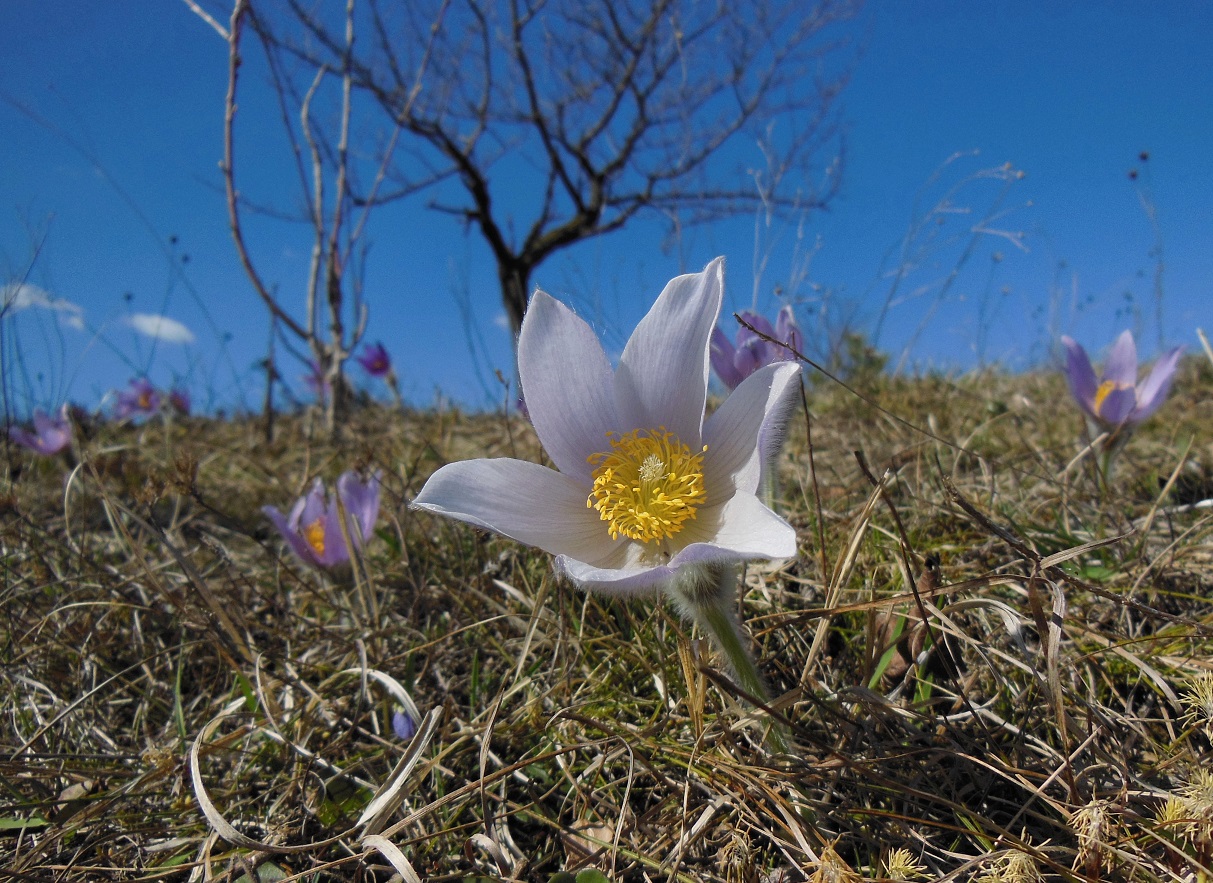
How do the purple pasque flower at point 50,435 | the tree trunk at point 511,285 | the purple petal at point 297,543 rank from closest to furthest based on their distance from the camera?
the purple petal at point 297,543 → the purple pasque flower at point 50,435 → the tree trunk at point 511,285

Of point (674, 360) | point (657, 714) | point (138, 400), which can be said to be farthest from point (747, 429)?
point (138, 400)

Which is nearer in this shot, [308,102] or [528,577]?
[528,577]

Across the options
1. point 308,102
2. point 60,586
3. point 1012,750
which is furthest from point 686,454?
point 308,102

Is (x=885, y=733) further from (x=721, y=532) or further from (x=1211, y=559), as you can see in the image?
(x=1211, y=559)

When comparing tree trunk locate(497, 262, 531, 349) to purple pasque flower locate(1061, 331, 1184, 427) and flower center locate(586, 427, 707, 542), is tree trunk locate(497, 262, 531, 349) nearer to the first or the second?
purple pasque flower locate(1061, 331, 1184, 427)

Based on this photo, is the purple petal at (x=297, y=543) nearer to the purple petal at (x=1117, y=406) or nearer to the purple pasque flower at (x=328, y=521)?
the purple pasque flower at (x=328, y=521)

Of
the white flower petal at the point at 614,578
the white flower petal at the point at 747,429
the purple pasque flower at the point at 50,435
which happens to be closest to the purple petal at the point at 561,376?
the white flower petal at the point at 747,429

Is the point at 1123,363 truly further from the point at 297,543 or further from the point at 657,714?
the point at 297,543
